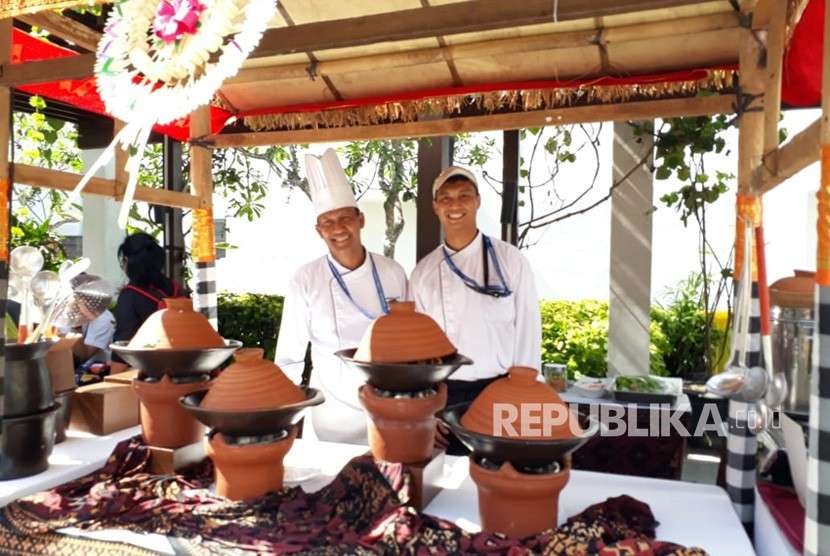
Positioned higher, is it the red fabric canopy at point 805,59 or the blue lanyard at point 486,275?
the red fabric canopy at point 805,59

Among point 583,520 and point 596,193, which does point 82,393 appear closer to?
point 583,520

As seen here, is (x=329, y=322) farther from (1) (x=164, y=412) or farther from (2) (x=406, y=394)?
(2) (x=406, y=394)

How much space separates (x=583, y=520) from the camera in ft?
4.48

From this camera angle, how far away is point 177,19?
1568 millimetres

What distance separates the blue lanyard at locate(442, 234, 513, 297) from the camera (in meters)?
2.92

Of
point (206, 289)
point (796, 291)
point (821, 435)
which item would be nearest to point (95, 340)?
point (206, 289)

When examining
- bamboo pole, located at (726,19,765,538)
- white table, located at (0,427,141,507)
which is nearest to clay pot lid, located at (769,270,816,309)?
bamboo pole, located at (726,19,765,538)

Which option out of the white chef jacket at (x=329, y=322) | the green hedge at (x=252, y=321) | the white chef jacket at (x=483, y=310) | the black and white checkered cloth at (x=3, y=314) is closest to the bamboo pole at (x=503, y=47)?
the white chef jacket at (x=329, y=322)

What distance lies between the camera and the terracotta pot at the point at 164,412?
180 centimetres

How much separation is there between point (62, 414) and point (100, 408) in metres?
0.12

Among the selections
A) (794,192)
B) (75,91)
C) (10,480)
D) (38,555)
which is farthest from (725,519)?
(794,192)

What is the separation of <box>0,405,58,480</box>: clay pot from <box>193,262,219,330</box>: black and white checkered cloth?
45.9 inches

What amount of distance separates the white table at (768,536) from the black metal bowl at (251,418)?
43.0 inches

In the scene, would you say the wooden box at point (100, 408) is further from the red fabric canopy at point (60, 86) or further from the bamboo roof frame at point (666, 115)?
the red fabric canopy at point (60, 86)
